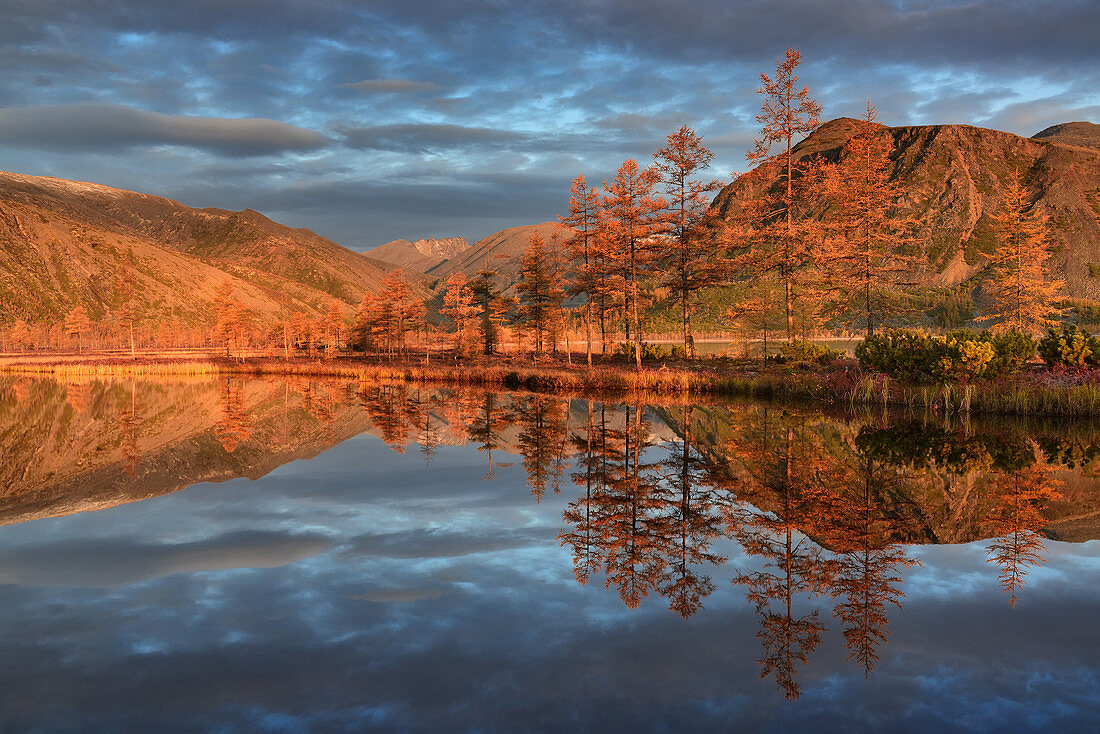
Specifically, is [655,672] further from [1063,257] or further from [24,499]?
[1063,257]

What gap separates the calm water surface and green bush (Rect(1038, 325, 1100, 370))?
9.39 metres

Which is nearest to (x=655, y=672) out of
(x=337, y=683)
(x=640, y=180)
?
(x=337, y=683)

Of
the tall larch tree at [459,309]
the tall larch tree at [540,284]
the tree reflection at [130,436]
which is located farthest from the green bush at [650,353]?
the tree reflection at [130,436]

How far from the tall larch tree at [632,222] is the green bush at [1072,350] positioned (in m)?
21.2

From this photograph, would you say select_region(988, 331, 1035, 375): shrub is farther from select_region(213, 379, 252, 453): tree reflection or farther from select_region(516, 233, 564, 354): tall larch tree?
select_region(516, 233, 564, 354): tall larch tree

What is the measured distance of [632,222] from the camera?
4231 cm

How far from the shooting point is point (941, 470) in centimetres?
1323

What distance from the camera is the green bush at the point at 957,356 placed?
23.3 metres

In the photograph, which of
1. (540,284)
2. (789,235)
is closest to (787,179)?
(789,235)

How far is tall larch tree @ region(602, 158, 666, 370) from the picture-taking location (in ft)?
136

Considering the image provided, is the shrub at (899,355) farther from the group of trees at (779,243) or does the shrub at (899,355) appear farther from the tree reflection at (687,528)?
the tree reflection at (687,528)

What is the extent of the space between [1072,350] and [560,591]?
25927mm

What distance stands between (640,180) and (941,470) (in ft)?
106

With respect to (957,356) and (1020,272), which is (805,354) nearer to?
(957,356)
